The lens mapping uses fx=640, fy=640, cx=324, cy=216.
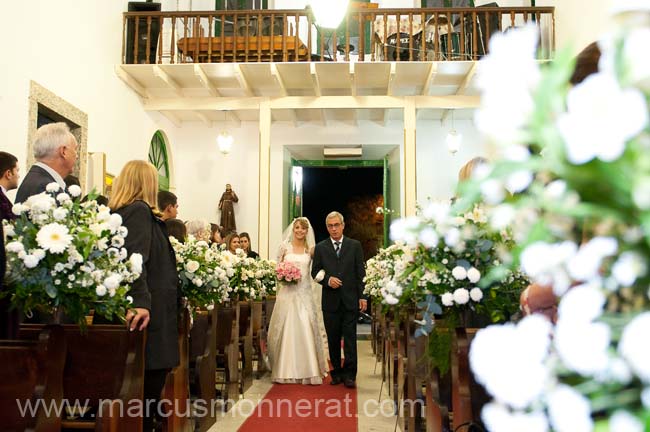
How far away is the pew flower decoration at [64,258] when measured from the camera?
3.00m

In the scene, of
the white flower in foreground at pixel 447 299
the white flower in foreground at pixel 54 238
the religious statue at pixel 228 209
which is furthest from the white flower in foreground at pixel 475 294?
the religious statue at pixel 228 209

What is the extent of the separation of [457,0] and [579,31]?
5594 mm

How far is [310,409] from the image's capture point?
669 cm

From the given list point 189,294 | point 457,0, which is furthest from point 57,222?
point 457,0

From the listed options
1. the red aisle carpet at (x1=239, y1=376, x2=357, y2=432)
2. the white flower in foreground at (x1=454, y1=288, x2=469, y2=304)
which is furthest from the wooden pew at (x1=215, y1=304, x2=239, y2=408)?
the white flower in foreground at (x1=454, y1=288, x2=469, y2=304)

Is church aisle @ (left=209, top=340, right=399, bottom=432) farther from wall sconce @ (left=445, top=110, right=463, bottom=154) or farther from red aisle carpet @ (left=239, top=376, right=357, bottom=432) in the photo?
wall sconce @ (left=445, top=110, right=463, bottom=154)

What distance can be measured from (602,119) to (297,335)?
26.6 ft

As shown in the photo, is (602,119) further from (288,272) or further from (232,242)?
(232,242)

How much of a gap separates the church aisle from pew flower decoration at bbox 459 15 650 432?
5.53m

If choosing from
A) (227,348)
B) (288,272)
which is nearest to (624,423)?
(227,348)

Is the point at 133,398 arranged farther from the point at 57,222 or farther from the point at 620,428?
the point at 620,428

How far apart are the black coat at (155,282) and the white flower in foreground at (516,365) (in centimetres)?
346

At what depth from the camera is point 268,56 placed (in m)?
12.1

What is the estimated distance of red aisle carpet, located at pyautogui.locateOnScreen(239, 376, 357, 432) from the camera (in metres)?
5.88
